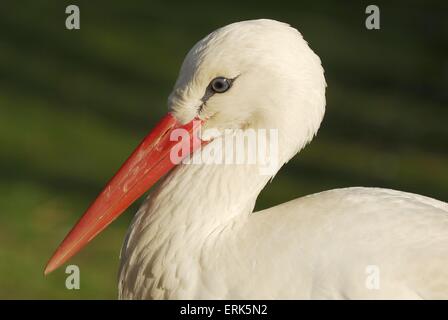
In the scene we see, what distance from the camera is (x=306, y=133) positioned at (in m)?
3.38

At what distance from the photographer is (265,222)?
10.9 feet

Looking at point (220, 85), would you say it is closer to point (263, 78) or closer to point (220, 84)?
point (220, 84)

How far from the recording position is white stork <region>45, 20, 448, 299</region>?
10.4 ft

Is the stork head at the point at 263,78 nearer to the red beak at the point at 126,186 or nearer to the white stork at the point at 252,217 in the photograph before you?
the white stork at the point at 252,217

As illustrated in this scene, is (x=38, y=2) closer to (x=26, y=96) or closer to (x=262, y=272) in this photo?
(x=26, y=96)

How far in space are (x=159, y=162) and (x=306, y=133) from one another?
537mm

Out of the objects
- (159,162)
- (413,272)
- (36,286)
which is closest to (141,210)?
(159,162)

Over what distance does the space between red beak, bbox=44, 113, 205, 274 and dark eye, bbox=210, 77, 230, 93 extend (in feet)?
0.74

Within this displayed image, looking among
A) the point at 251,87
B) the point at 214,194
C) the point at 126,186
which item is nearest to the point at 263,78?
the point at 251,87

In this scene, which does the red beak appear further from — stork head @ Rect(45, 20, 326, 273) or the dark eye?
the dark eye

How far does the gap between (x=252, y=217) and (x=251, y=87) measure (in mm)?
434

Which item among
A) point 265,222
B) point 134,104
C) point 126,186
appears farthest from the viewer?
point 134,104

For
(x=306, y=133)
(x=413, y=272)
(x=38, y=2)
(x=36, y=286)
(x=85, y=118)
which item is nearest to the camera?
(x=413, y=272)

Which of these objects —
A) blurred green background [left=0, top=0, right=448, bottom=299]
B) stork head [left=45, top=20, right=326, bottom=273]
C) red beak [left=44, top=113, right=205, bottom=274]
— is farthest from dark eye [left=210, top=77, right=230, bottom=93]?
blurred green background [left=0, top=0, right=448, bottom=299]
